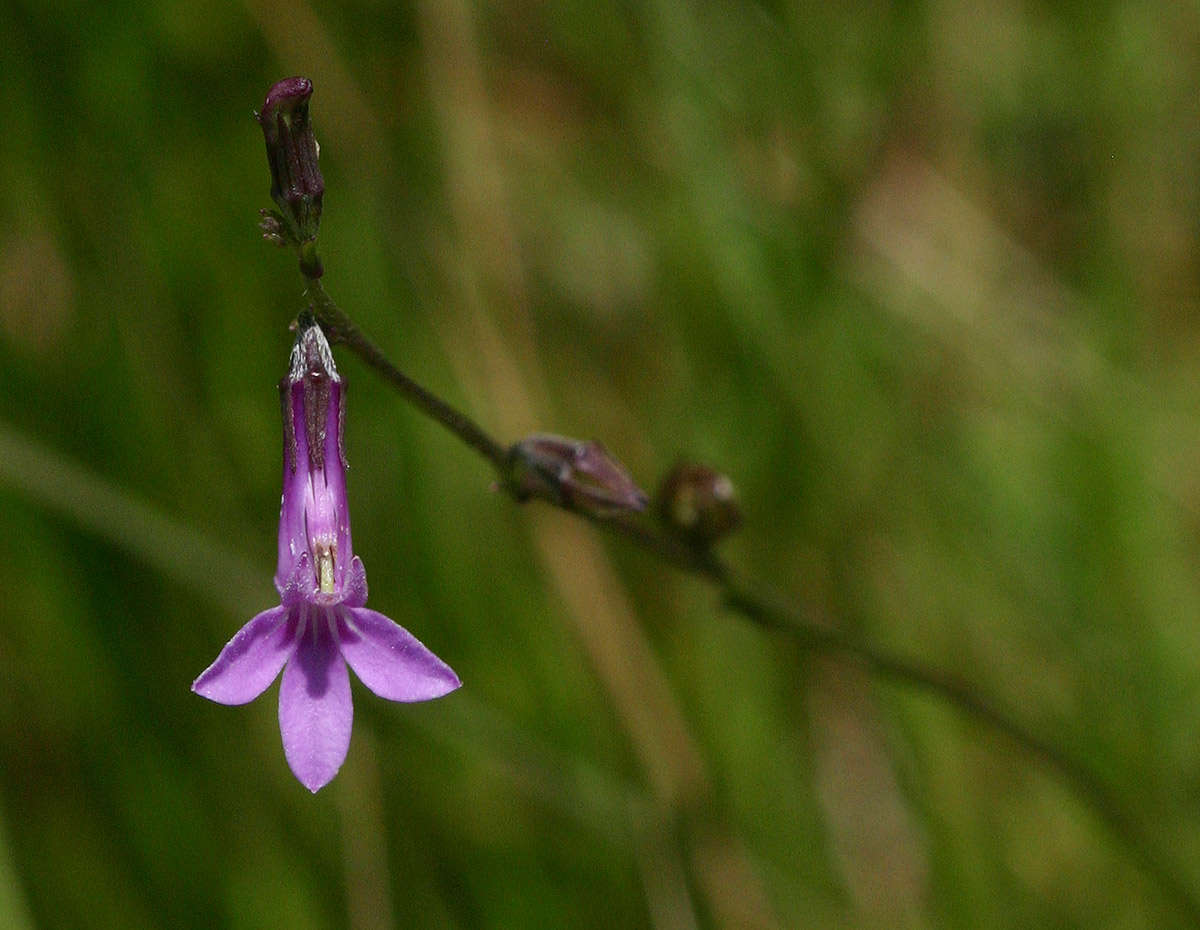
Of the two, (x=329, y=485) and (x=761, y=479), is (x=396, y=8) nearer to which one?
(x=761, y=479)

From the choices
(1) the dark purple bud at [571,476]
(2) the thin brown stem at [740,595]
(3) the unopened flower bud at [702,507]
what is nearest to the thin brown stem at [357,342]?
(2) the thin brown stem at [740,595]

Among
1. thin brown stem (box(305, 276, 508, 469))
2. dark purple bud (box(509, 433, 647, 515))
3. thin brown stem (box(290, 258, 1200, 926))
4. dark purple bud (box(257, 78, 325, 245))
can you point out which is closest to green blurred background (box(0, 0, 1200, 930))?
thin brown stem (box(290, 258, 1200, 926))

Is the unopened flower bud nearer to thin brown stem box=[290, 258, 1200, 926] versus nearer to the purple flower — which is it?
thin brown stem box=[290, 258, 1200, 926]

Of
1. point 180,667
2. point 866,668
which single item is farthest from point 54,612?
point 866,668

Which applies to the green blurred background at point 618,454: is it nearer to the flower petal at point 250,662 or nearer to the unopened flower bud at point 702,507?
the unopened flower bud at point 702,507

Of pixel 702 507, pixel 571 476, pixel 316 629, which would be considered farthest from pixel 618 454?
pixel 316 629

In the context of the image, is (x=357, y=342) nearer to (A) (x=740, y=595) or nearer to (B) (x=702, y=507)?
(B) (x=702, y=507)
